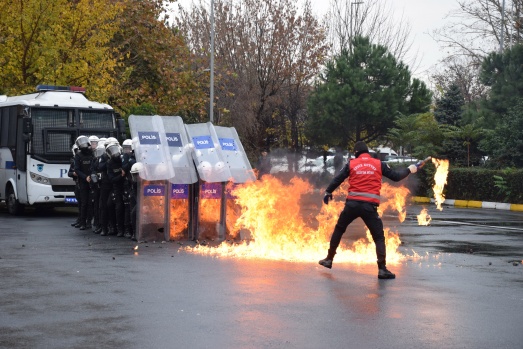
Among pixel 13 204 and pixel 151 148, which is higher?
pixel 151 148

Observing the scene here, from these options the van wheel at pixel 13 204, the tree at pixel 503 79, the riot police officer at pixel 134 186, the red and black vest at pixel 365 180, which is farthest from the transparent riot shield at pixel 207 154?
the tree at pixel 503 79

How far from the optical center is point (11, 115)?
78.9ft

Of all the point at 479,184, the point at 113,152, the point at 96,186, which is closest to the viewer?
the point at 113,152

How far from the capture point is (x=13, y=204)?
77.0 feet

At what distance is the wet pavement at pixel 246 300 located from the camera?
25.8 ft

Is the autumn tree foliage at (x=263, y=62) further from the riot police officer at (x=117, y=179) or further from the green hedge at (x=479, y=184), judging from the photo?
the riot police officer at (x=117, y=179)

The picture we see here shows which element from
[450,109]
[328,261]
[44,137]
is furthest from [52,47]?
[328,261]

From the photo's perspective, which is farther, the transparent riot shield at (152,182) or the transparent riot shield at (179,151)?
the transparent riot shield at (179,151)

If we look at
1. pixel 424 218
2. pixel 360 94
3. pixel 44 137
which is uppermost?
pixel 360 94

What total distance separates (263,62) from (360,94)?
285 inches

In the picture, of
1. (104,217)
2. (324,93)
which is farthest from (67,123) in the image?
(324,93)

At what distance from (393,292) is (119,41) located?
2735 cm

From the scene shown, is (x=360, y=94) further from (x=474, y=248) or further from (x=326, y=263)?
(x=326, y=263)

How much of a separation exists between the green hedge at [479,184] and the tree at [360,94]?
31.0ft
